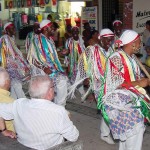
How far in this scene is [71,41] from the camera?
311 inches

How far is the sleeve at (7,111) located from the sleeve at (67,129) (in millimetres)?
535

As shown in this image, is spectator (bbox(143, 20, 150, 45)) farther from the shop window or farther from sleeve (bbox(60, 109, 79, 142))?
sleeve (bbox(60, 109, 79, 142))

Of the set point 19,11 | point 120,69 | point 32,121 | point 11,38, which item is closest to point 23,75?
point 11,38

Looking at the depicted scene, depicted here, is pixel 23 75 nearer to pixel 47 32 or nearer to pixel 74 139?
pixel 47 32

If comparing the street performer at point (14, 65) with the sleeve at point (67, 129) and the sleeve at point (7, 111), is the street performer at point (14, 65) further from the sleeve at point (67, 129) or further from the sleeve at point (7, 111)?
the sleeve at point (67, 129)

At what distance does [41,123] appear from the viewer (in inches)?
128

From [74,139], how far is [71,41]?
473cm

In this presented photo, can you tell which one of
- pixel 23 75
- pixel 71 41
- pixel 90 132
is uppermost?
pixel 71 41

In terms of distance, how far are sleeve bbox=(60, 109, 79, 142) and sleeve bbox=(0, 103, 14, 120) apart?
0.54 metres

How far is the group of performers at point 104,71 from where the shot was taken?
4.18 meters

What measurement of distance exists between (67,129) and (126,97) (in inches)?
44.2

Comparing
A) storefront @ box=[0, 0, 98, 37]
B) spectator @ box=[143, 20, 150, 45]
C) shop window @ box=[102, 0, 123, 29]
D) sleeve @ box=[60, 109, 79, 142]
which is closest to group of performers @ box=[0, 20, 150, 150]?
sleeve @ box=[60, 109, 79, 142]

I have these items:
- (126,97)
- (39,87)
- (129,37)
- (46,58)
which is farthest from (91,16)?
(39,87)

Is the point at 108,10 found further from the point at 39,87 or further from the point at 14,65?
the point at 39,87
